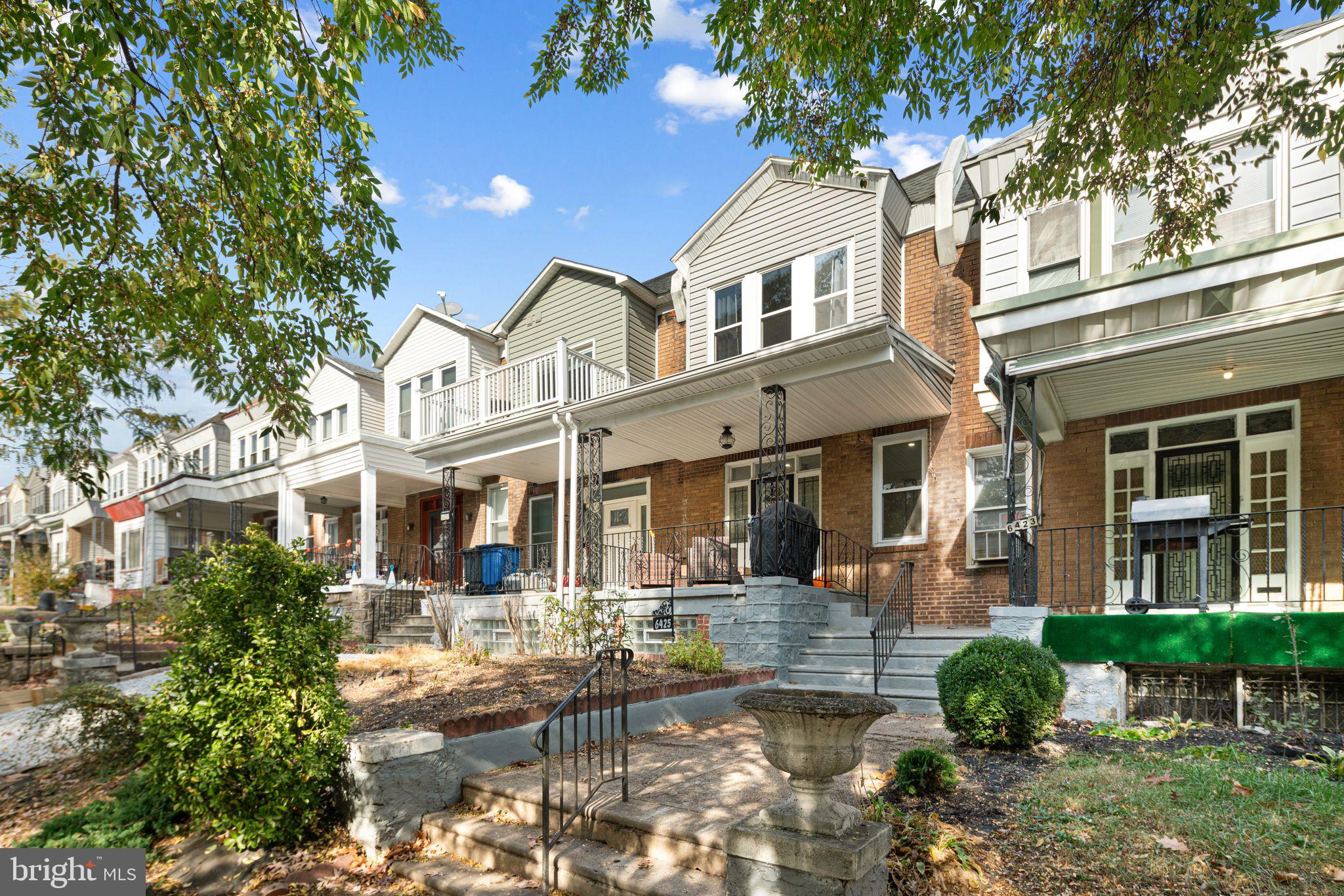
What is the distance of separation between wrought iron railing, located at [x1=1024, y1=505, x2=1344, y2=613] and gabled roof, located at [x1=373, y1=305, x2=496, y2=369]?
13.8 meters

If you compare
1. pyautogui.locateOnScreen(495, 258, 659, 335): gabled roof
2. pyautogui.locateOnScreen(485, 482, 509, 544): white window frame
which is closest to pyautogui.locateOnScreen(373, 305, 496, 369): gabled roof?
pyautogui.locateOnScreen(495, 258, 659, 335): gabled roof

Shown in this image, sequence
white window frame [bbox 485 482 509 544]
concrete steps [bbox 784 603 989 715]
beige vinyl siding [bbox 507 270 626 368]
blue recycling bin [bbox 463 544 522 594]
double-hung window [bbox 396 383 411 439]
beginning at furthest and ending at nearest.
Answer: double-hung window [bbox 396 383 411 439] → white window frame [bbox 485 482 509 544] → beige vinyl siding [bbox 507 270 626 368] → blue recycling bin [bbox 463 544 522 594] → concrete steps [bbox 784 603 989 715]

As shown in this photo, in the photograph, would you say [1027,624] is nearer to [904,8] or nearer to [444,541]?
[904,8]

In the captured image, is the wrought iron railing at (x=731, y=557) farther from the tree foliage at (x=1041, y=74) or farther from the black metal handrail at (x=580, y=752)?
the tree foliage at (x=1041, y=74)

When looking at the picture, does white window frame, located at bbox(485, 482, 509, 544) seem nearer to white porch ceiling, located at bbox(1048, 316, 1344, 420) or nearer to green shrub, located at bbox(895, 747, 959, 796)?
white porch ceiling, located at bbox(1048, 316, 1344, 420)

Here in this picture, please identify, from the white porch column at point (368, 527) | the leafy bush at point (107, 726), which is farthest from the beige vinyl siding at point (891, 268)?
the white porch column at point (368, 527)

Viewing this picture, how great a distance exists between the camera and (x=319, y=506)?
23094 millimetres

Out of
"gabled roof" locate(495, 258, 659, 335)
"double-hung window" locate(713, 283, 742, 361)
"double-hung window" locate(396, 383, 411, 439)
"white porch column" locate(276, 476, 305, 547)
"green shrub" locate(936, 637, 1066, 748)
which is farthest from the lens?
"double-hung window" locate(396, 383, 411, 439)

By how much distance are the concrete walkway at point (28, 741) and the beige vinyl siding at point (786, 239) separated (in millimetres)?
10491

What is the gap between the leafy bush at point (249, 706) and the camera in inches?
190

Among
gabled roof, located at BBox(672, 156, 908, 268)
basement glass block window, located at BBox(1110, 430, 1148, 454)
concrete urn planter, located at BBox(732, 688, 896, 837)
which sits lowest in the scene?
concrete urn planter, located at BBox(732, 688, 896, 837)

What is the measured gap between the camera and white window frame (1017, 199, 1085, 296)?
984 centimetres

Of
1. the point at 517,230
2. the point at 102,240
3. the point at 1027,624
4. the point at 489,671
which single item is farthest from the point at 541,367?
the point at 1027,624

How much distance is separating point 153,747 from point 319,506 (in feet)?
64.0
